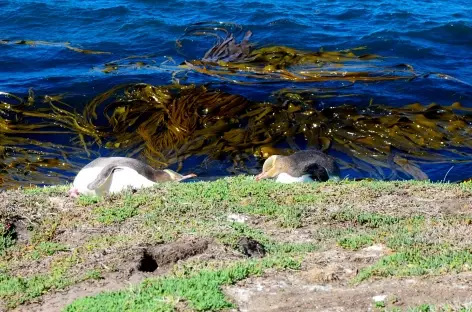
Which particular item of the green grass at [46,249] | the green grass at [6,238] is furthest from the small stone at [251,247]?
the green grass at [6,238]

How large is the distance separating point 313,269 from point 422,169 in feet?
18.0

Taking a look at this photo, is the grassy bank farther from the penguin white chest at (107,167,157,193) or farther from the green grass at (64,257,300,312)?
the penguin white chest at (107,167,157,193)

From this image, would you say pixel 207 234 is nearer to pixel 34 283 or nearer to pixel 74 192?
pixel 34 283

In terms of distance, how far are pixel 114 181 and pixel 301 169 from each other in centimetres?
210

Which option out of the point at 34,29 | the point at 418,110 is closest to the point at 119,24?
the point at 34,29

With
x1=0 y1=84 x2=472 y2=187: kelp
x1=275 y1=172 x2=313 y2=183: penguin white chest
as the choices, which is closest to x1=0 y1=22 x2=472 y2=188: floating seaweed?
x1=0 y1=84 x2=472 y2=187: kelp

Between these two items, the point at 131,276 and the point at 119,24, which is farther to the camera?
the point at 119,24

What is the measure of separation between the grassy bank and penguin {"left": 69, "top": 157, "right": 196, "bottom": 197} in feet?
1.07

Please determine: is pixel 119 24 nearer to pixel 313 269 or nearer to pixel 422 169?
pixel 422 169

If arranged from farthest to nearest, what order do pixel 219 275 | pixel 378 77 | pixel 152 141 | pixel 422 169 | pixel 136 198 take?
pixel 378 77 → pixel 152 141 → pixel 422 169 → pixel 136 198 → pixel 219 275

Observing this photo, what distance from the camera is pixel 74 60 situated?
15.5m

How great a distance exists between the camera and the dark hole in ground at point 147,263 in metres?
5.78

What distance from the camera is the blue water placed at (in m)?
13.7

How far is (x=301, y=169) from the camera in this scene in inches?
352
